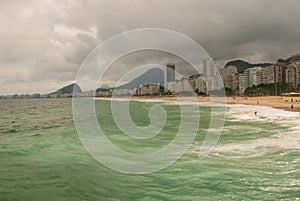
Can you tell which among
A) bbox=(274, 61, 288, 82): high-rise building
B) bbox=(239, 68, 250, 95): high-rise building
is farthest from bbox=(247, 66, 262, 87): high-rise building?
bbox=(274, 61, 288, 82): high-rise building

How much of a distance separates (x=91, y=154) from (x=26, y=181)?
4.75 m

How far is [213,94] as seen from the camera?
160500 millimetres

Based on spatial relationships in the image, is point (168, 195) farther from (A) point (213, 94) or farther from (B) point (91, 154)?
(A) point (213, 94)

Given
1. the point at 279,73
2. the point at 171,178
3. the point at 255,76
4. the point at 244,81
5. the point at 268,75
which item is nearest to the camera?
the point at 171,178

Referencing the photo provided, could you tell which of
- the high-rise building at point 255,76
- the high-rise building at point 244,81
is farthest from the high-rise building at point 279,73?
the high-rise building at point 244,81

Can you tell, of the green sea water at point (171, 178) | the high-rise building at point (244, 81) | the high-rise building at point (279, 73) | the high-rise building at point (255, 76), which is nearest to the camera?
the green sea water at point (171, 178)

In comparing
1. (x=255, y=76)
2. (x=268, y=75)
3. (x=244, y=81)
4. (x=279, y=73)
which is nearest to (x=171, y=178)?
(x=279, y=73)

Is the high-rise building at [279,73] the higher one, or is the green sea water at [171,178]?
the high-rise building at [279,73]

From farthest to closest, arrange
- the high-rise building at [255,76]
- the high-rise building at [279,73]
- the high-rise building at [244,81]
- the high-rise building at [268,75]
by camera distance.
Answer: the high-rise building at [244,81] < the high-rise building at [255,76] < the high-rise building at [268,75] < the high-rise building at [279,73]

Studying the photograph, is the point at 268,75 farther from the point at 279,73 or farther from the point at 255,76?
the point at 255,76

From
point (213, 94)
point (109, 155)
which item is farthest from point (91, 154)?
point (213, 94)

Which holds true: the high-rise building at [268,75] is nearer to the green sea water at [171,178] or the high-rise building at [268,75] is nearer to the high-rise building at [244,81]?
the high-rise building at [244,81]

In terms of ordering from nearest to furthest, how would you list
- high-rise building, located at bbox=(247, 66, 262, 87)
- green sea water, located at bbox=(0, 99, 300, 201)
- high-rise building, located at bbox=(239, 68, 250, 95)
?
green sea water, located at bbox=(0, 99, 300, 201), high-rise building, located at bbox=(247, 66, 262, 87), high-rise building, located at bbox=(239, 68, 250, 95)

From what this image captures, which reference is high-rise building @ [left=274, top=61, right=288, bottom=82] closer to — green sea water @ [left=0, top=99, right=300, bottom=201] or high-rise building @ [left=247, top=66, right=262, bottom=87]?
high-rise building @ [left=247, top=66, right=262, bottom=87]
